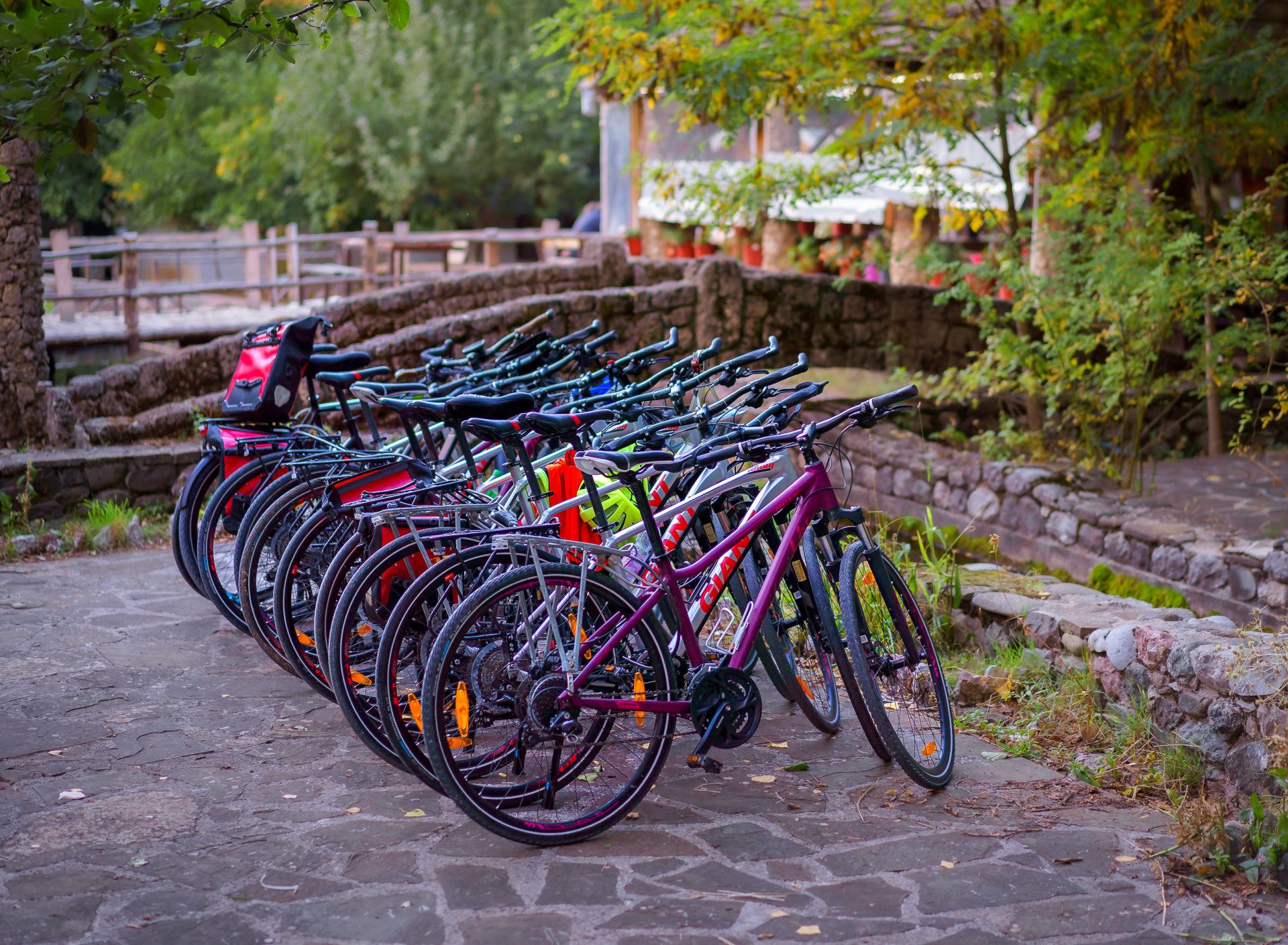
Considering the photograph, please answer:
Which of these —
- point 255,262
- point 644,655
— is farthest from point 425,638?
point 255,262

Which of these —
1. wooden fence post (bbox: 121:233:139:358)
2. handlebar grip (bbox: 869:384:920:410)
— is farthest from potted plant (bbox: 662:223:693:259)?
handlebar grip (bbox: 869:384:920:410)

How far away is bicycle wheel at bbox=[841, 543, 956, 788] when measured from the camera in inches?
140

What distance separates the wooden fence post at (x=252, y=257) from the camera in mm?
16344

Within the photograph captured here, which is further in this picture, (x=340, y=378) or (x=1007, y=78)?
(x=1007, y=78)

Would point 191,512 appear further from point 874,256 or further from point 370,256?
point 370,256

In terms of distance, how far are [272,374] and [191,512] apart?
2.30ft

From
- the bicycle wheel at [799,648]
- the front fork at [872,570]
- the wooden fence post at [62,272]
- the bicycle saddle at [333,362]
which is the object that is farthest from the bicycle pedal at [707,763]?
the wooden fence post at [62,272]

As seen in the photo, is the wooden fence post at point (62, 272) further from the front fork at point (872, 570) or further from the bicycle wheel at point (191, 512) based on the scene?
the front fork at point (872, 570)

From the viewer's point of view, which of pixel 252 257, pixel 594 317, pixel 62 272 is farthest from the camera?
pixel 252 257

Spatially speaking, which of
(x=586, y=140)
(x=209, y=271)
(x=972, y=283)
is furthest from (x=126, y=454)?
(x=586, y=140)

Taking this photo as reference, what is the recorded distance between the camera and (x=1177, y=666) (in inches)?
152

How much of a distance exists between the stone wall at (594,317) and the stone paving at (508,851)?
4.63m

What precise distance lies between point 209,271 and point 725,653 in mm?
24785

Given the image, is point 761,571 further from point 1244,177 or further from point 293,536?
point 1244,177
